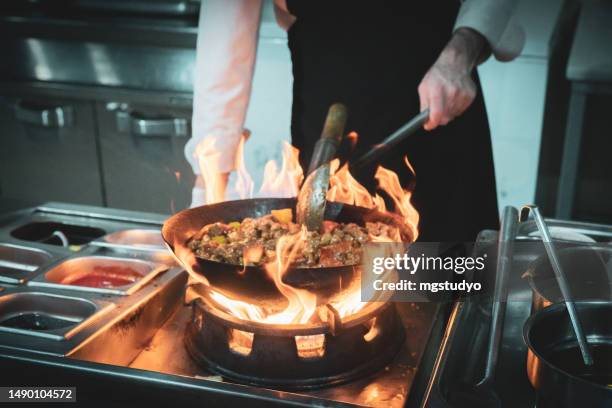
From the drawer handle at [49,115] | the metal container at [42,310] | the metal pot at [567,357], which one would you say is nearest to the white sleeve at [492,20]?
the metal pot at [567,357]

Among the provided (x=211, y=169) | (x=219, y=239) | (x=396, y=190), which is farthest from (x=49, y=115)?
(x=219, y=239)

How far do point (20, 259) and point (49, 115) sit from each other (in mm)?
2189

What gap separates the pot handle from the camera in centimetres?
101

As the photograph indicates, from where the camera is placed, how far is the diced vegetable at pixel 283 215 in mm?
1486

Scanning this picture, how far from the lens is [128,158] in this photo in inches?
142

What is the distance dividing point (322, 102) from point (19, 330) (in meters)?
1.33

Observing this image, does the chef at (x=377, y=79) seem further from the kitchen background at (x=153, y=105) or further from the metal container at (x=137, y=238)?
the kitchen background at (x=153, y=105)

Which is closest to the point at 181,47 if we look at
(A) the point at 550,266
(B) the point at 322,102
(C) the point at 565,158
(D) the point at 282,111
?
(D) the point at 282,111

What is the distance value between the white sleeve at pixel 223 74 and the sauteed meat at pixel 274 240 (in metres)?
0.57

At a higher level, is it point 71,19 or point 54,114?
point 71,19

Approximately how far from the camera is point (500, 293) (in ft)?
3.81

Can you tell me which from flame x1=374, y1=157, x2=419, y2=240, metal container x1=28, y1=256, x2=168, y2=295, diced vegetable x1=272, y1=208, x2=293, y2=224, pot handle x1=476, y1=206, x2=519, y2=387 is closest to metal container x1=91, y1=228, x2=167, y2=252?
metal container x1=28, y1=256, x2=168, y2=295

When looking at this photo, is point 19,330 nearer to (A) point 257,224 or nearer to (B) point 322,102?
(A) point 257,224

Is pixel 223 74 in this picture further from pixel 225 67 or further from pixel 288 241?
pixel 288 241
